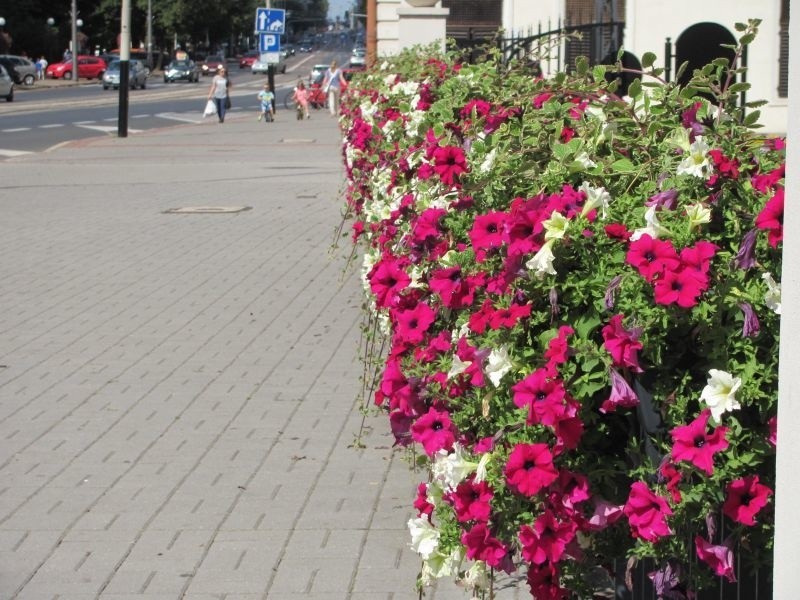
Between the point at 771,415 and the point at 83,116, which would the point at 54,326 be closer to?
the point at 771,415

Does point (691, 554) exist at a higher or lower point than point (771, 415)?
lower

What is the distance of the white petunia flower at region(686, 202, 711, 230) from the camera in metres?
3.46

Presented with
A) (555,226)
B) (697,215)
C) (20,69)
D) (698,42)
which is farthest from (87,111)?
(697,215)

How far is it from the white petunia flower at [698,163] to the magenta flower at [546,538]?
3.14 ft

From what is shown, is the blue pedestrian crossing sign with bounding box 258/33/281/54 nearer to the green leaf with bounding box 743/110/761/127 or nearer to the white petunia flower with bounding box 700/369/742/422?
the green leaf with bounding box 743/110/761/127

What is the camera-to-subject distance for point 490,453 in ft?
11.7

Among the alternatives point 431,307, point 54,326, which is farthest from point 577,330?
point 54,326

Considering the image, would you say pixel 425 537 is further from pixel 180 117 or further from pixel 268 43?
pixel 268 43

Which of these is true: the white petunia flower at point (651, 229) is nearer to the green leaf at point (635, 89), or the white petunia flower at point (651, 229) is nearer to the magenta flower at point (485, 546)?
the green leaf at point (635, 89)

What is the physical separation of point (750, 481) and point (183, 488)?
290cm

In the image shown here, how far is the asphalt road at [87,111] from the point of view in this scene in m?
34.3

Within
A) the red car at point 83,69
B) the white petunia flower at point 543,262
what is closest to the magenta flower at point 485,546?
the white petunia flower at point 543,262

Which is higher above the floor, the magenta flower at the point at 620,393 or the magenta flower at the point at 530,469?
the magenta flower at the point at 620,393

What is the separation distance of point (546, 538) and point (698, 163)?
1.05 metres
